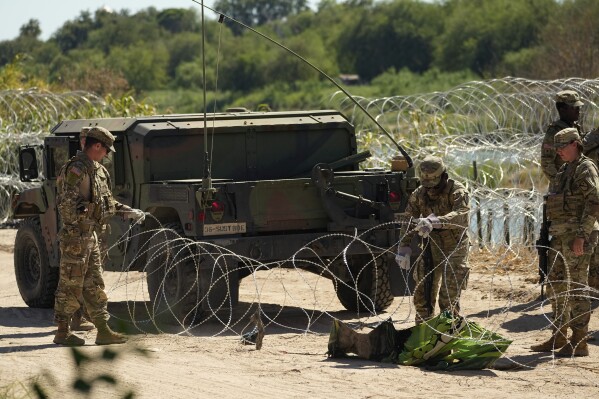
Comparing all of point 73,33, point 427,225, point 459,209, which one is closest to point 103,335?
point 427,225

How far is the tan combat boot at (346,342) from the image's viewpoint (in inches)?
355

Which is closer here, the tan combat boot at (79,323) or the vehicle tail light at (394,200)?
the tan combat boot at (79,323)

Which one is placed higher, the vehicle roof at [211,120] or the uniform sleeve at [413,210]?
the vehicle roof at [211,120]

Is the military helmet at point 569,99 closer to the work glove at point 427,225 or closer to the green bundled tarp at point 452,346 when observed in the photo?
the work glove at point 427,225

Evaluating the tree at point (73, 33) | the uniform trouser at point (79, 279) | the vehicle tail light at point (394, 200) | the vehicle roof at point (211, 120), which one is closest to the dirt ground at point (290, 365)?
the uniform trouser at point (79, 279)

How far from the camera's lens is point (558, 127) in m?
10.3

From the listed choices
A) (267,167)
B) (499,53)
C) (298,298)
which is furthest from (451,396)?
(499,53)

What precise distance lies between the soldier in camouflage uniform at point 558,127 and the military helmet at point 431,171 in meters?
1.34

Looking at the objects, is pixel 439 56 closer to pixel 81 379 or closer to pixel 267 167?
pixel 267 167

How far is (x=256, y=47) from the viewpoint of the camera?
78.8m

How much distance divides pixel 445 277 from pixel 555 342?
2.91ft

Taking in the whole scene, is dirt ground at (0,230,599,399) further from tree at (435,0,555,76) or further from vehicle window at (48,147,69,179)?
tree at (435,0,555,76)

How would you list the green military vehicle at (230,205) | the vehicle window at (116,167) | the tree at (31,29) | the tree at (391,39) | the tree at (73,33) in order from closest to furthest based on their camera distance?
the green military vehicle at (230,205)
the vehicle window at (116,167)
the tree at (391,39)
the tree at (31,29)
the tree at (73,33)

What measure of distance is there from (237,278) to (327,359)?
66.0 inches
